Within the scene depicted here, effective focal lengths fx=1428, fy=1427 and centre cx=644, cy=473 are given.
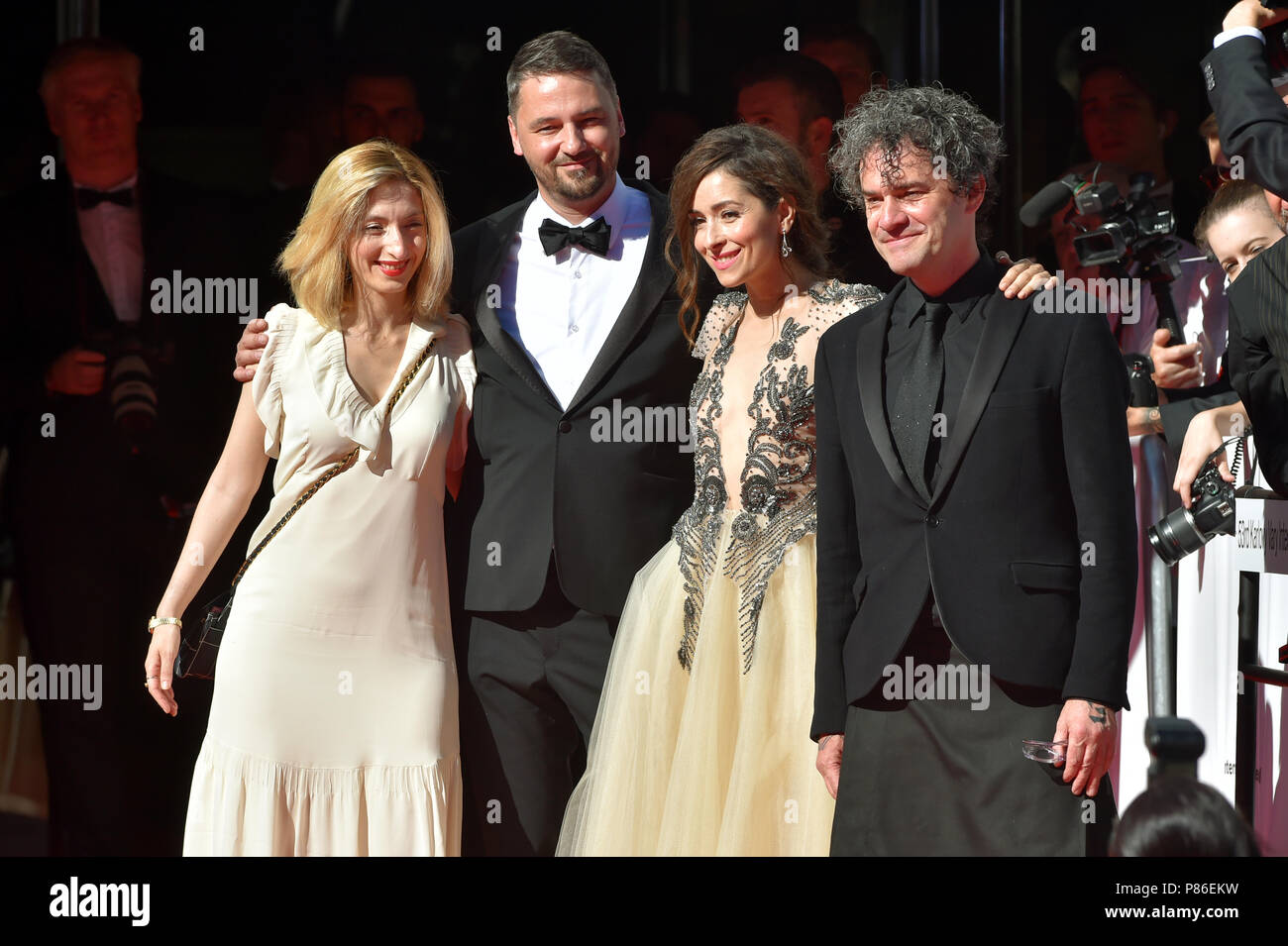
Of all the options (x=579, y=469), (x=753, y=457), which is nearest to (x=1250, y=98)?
(x=753, y=457)

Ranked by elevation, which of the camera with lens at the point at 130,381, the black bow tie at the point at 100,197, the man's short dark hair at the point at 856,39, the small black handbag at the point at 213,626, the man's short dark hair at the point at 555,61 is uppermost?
the man's short dark hair at the point at 856,39

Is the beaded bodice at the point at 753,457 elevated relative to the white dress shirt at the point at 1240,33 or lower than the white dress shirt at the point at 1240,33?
lower

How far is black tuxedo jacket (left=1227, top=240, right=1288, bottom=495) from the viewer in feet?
11.3

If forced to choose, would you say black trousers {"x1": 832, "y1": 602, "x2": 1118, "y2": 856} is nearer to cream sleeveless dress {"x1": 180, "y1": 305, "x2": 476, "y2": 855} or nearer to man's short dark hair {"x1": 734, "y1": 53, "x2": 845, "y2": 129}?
cream sleeveless dress {"x1": 180, "y1": 305, "x2": 476, "y2": 855}

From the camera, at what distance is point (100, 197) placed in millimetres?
4469

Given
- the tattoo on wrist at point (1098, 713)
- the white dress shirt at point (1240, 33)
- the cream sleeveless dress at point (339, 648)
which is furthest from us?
the cream sleeveless dress at point (339, 648)

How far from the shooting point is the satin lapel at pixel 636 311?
3826mm

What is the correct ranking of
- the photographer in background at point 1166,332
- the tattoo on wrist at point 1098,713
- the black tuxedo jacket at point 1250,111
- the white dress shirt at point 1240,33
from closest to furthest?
the tattoo on wrist at point 1098,713, the black tuxedo jacket at point 1250,111, the white dress shirt at point 1240,33, the photographer in background at point 1166,332

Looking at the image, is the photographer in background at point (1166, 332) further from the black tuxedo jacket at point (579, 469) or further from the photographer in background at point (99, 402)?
the photographer in background at point (99, 402)

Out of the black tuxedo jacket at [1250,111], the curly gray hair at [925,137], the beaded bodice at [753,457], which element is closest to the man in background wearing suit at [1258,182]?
the black tuxedo jacket at [1250,111]

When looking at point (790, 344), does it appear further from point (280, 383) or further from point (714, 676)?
point (280, 383)

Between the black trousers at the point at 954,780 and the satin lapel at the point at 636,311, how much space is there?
1.17 metres

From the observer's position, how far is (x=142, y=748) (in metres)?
4.52

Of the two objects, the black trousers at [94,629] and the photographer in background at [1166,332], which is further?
the black trousers at [94,629]
